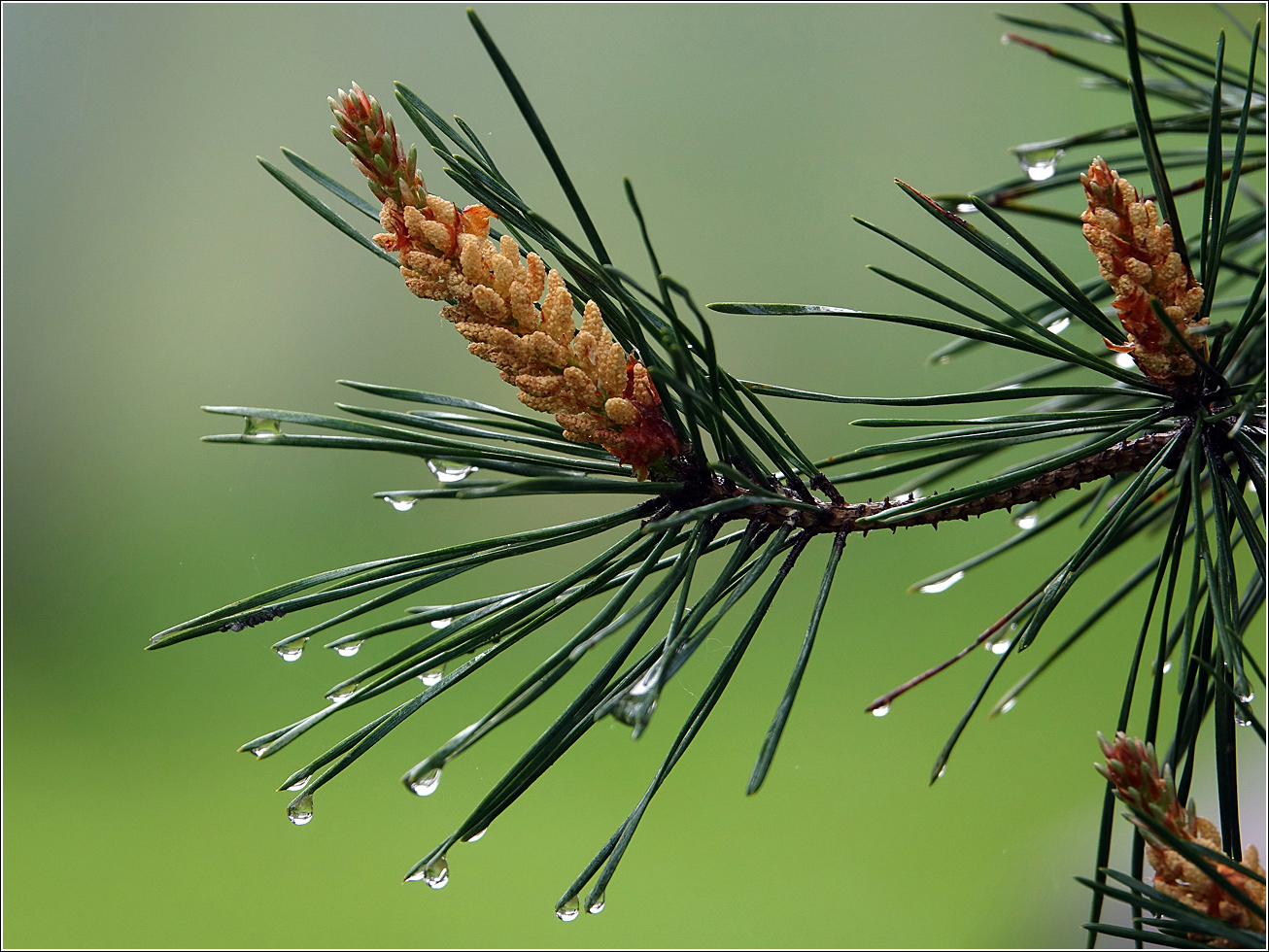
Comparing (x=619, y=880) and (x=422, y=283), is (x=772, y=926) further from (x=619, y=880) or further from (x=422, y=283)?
(x=422, y=283)

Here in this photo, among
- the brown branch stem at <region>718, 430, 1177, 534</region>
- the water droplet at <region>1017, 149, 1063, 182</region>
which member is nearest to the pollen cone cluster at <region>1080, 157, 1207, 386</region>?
the brown branch stem at <region>718, 430, 1177, 534</region>

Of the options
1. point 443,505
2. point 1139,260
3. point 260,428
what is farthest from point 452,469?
point 443,505

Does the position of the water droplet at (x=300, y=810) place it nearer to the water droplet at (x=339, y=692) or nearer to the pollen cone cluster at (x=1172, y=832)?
the water droplet at (x=339, y=692)

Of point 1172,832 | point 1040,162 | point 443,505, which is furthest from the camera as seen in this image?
point 443,505

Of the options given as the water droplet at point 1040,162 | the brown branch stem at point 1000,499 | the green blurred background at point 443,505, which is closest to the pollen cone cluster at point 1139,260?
the brown branch stem at point 1000,499

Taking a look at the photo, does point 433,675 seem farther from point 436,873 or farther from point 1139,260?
point 1139,260
